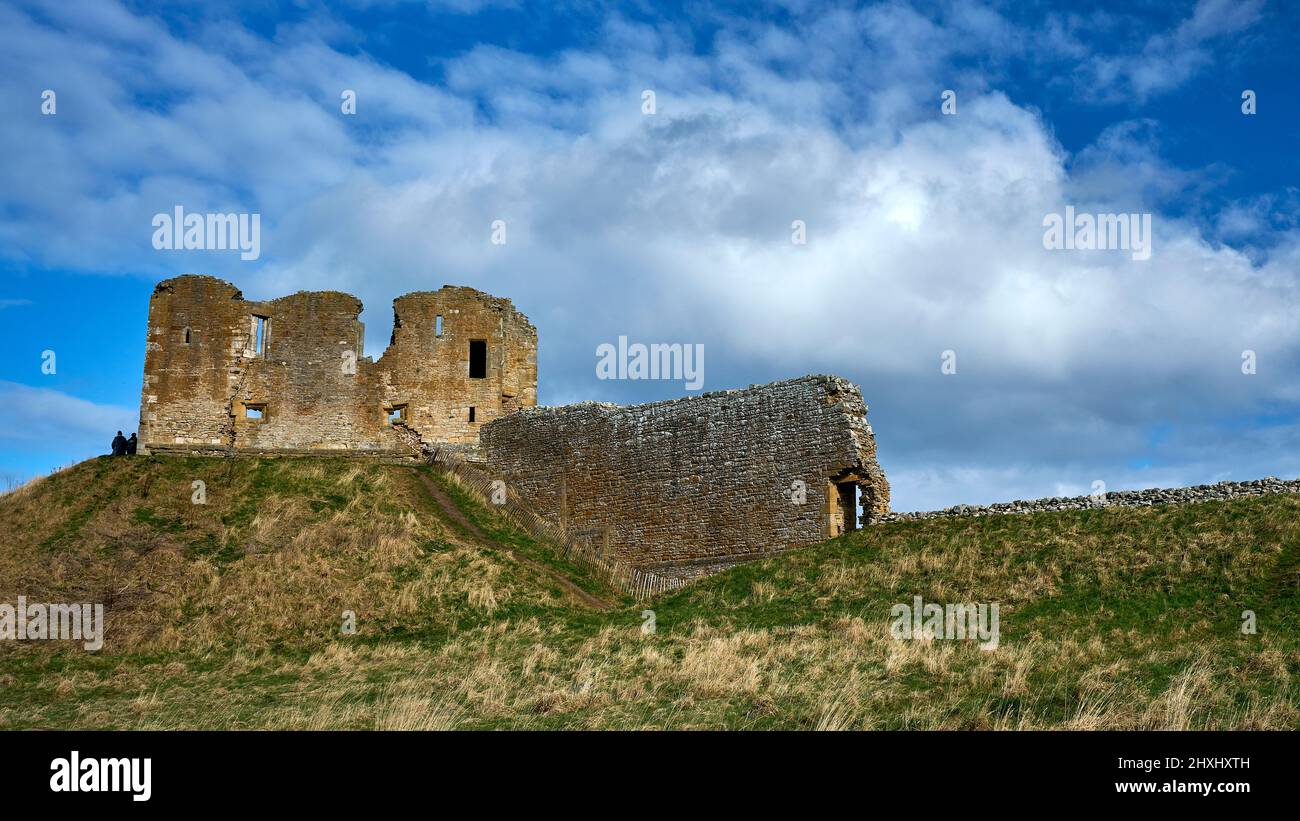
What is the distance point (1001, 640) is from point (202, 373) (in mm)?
27665

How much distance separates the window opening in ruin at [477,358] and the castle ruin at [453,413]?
0.23ft

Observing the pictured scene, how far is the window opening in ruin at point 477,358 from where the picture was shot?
34719mm

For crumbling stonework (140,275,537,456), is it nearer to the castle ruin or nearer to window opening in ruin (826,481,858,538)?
the castle ruin

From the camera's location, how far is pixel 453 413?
33938 mm

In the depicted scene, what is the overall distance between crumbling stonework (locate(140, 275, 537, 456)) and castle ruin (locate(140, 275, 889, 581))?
47 mm

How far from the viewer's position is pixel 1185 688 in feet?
36.6

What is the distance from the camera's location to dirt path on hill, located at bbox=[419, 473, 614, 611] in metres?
23.1

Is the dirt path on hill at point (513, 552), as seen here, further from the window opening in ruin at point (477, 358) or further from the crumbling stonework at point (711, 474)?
the window opening in ruin at point (477, 358)

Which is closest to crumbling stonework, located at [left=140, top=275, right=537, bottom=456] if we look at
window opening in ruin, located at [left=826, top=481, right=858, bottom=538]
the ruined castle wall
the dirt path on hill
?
the ruined castle wall
